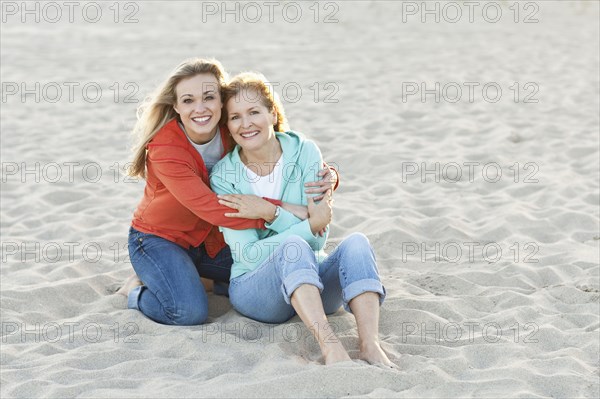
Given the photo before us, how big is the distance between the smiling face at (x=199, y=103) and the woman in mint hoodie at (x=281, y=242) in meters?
0.06

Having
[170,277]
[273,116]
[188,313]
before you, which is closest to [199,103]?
[273,116]

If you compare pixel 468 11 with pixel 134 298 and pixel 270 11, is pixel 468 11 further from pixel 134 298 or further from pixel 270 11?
pixel 134 298

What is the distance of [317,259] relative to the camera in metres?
3.64

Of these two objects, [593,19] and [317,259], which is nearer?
[317,259]

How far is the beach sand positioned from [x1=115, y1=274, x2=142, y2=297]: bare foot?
0.12 m

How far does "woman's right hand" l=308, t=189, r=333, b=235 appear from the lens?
3.57 metres

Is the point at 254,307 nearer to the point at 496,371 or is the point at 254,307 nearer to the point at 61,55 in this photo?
the point at 496,371

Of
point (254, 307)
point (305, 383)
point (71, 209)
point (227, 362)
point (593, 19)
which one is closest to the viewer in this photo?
point (305, 383)

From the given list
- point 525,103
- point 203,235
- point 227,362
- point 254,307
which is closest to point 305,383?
point 227,362

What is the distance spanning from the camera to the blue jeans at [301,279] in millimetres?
3270

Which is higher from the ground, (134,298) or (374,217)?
(374,217)

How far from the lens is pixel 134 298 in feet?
12.6

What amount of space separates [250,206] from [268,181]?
206mm

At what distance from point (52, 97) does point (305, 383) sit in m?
6.27
